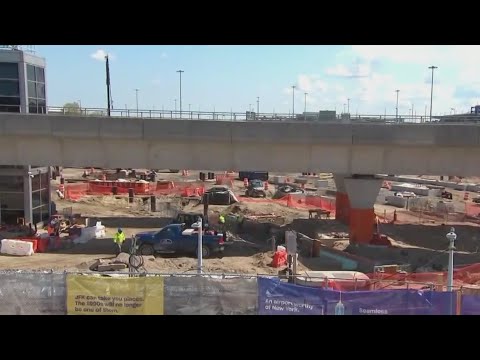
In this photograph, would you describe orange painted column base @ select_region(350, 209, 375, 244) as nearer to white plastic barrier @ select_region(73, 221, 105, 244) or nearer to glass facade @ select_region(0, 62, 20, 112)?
white plastic barrier @ select_region(73, 221, 105, 244)

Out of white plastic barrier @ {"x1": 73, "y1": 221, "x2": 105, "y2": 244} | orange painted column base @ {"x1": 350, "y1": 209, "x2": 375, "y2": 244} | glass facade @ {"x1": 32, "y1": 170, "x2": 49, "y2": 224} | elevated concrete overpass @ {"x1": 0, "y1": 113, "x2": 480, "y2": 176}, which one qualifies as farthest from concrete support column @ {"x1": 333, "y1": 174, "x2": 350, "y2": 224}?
glass facade @ {"x1": 32, "y1": 170, "x2": 49, "y2": 224}

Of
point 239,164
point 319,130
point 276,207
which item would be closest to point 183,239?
point 239,164

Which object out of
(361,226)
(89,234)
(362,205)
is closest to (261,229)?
(361,226)

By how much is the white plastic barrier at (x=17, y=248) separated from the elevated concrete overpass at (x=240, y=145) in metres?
3.96

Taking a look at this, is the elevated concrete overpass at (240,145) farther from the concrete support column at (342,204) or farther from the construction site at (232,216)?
the concrete support column at (342,204)

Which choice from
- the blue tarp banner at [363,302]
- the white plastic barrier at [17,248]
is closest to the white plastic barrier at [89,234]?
the white plastic barrier at [17,248]

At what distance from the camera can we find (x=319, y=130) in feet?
78.1

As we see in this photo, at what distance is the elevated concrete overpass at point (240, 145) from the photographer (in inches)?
923

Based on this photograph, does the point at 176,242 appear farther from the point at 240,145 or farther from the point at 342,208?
the point at 342,208

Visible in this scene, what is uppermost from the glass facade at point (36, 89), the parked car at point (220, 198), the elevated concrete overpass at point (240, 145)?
the glass facade at point (36, 89)

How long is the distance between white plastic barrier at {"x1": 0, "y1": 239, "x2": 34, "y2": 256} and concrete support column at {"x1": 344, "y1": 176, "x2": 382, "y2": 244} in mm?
15968

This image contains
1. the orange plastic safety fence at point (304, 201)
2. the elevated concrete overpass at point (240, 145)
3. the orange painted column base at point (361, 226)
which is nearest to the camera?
the elevated concrete overpass at point (240, 145)

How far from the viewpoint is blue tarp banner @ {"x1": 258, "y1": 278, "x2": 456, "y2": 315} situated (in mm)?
10883

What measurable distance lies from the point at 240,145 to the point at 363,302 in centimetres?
1465
